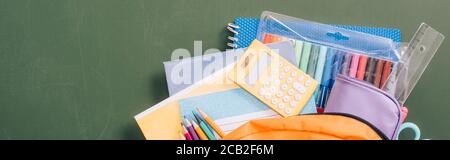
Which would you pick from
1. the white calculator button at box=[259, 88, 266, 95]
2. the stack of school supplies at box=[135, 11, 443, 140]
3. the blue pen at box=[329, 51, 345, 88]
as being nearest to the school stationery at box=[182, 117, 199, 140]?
the stack of school supplies at box=[135, 11, 443, 140]

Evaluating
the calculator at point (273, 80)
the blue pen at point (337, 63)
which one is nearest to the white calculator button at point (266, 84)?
the calculator at point (273, 80)

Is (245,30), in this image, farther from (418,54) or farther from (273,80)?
(418,54)

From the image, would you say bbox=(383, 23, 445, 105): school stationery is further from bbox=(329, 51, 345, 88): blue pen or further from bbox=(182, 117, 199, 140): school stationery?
bbox=(182, 117, 199, 140): school stationery

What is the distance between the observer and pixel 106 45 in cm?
72

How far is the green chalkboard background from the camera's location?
0.70 meters

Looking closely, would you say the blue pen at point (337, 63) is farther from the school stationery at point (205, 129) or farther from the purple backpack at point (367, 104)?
the school stationery at point (205, 129)

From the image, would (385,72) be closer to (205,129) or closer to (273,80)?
(273,80)

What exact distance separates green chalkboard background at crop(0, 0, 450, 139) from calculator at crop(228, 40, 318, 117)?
0.06 m

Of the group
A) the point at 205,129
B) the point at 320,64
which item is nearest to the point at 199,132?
the point at 205,129

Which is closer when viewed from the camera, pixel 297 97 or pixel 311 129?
pixel 311 129

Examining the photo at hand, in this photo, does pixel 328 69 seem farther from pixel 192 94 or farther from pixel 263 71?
pixel 192 94

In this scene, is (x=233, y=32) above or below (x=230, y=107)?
above

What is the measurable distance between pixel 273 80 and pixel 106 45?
0.26 m
